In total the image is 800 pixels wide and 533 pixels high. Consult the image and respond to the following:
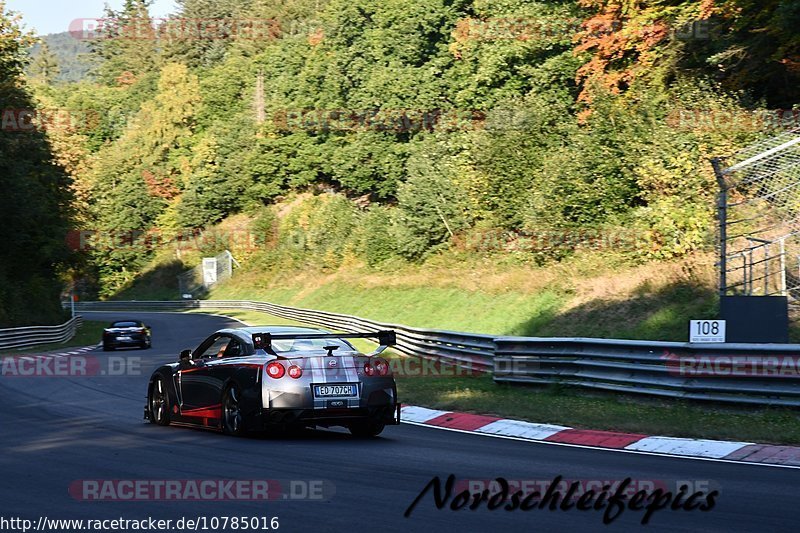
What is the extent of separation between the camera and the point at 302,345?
12773 millimetres

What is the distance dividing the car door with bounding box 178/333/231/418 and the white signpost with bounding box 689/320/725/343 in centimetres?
619

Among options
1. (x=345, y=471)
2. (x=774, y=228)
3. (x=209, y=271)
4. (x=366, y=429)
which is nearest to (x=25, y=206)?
(x=774, y=228)

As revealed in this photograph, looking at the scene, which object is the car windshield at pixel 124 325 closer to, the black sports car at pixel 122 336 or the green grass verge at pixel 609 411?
the black sports car at pixel 122 336

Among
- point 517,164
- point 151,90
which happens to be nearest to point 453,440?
point 517,164

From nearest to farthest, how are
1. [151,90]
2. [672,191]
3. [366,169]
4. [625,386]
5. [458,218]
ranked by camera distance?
[625,386] < [672,191] < [458,218] < [366,169] < [151,90]

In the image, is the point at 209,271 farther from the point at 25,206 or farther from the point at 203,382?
the point at 203,382

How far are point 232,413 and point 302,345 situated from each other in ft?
3.82

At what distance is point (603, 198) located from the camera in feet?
113

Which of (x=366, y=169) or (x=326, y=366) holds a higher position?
(x=366, y=169)

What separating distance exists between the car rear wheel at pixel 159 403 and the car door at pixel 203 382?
22.2 inches

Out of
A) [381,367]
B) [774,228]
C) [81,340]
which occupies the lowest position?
[81,340]

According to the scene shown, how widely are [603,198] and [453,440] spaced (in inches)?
909

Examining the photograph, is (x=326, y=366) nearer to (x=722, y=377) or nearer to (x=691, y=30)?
(x=722, y=377)

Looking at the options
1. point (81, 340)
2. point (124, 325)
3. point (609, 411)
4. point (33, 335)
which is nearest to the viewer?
point (609, 411)
